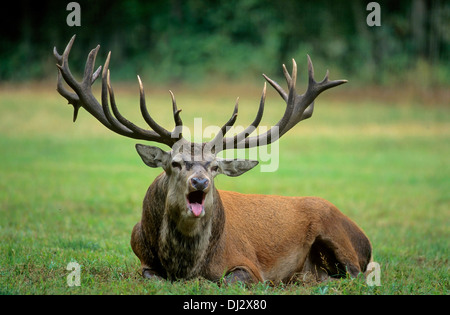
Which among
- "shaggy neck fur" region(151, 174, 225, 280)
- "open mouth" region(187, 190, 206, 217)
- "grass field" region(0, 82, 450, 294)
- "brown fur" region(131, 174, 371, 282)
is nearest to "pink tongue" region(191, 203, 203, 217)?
"open mouth" region(187, 190, 206, 217)

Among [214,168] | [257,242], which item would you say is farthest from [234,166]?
[257,242]

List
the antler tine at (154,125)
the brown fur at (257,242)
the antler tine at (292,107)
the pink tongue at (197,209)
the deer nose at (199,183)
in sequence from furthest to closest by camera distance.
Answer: the antler tine at (292,107) → the antler tine at (154,125) → the brown fur at (257,242) → the pink tongue at (197,209) → the deer nose at (199,183)

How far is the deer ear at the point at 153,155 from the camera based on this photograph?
7008mm

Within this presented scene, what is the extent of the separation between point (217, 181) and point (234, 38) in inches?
701

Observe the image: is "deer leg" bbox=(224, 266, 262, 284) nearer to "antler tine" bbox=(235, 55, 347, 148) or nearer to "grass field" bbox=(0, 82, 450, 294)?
"grass field" bbox=(0, 82, 450, 294)

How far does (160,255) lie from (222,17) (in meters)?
29.0

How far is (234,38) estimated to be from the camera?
112 ft

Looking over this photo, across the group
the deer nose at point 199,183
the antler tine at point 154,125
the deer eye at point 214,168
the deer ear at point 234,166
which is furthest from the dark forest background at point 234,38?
the deer nose at point 199,183

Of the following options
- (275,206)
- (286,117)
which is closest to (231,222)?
(275,206)

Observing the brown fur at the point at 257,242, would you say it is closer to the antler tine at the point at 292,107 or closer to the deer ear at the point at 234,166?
the deer ear at the point at 234,166

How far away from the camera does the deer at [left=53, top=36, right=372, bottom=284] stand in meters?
6.73

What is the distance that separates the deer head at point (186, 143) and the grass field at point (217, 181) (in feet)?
2.79

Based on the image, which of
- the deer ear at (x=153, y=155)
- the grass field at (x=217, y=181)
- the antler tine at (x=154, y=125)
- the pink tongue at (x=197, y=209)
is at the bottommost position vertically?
the grass field at (x=217, y=181)
